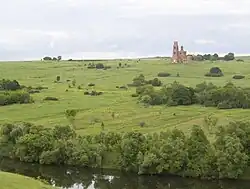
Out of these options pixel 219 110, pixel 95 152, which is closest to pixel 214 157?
pixel 95 152

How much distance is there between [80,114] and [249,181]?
59.2 metres

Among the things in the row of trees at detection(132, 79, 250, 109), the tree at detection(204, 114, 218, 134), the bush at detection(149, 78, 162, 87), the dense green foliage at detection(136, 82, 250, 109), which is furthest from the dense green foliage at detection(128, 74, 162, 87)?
the tree at detection(204, 114, 218, 134)

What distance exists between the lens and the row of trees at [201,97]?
5728 inches

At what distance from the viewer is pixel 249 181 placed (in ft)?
295

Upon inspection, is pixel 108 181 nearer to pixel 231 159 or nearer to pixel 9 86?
pixel 231 159

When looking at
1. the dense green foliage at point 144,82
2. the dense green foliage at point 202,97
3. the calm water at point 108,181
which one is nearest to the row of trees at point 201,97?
the dense green foliage at point 202,97

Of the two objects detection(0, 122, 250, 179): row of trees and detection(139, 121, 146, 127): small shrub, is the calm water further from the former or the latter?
detection(139, 121, 146, 127): small shrub

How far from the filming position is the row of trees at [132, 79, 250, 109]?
145500 mm

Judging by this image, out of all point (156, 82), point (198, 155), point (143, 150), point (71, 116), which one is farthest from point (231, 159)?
point (156, 82)

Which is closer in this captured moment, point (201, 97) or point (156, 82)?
point (201, 97)

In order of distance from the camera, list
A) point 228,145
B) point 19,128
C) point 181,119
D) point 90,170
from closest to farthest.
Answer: point 228,145 < point 90,170 < point 19,128 < point 181,119

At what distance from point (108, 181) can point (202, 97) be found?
7124cm

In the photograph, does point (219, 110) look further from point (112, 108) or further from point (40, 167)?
point (40, 167)

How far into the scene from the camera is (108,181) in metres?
88.8
